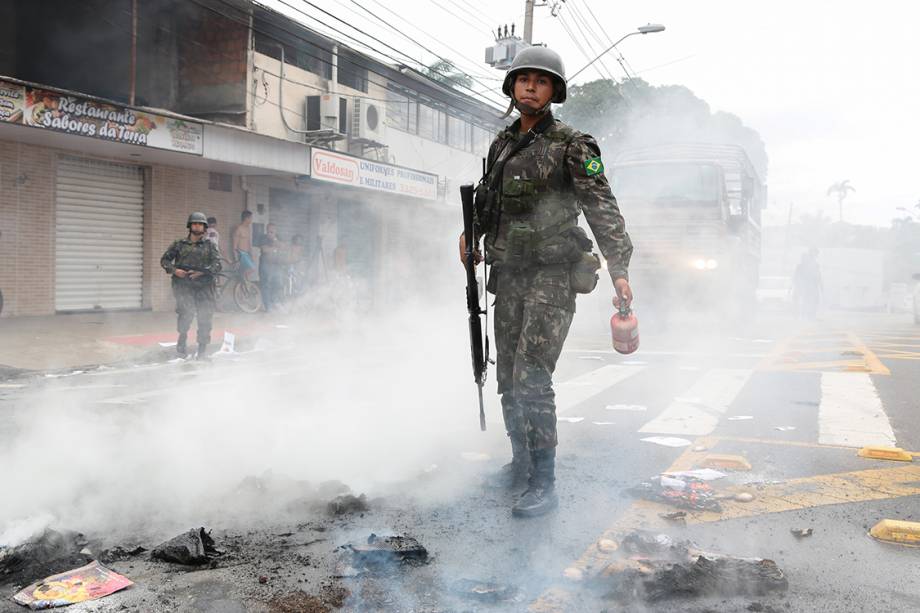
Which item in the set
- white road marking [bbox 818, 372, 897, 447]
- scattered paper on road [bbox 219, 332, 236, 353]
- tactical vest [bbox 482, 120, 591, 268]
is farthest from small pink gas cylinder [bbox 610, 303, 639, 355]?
scattered paper on road [bbox 219, 332, 236, 353]

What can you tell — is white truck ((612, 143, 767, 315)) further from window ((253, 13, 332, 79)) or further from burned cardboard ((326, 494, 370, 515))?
burned cardboard ((326, 494, 370, 515))

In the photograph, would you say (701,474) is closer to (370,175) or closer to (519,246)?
(519,246)

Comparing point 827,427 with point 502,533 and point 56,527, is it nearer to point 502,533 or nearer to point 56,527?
point 502,533

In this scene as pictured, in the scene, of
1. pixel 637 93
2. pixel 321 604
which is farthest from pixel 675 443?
pixel 637 93

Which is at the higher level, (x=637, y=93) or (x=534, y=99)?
(x=637, y=93)

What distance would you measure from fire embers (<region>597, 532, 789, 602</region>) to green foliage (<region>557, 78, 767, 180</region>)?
17687mm

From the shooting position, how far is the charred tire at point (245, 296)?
14.1 meters

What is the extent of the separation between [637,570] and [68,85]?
13153 mm

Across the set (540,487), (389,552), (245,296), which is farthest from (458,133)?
(389,552)

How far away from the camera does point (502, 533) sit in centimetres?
283

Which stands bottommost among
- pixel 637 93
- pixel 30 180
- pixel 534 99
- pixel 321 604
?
pixel 321 604

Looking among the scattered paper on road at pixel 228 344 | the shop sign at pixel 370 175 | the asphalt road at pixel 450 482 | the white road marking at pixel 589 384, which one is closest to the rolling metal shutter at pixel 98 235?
the shop sign at pixel 370 175

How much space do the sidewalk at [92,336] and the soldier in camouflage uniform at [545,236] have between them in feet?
20.3

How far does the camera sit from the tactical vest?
10.5 ft
